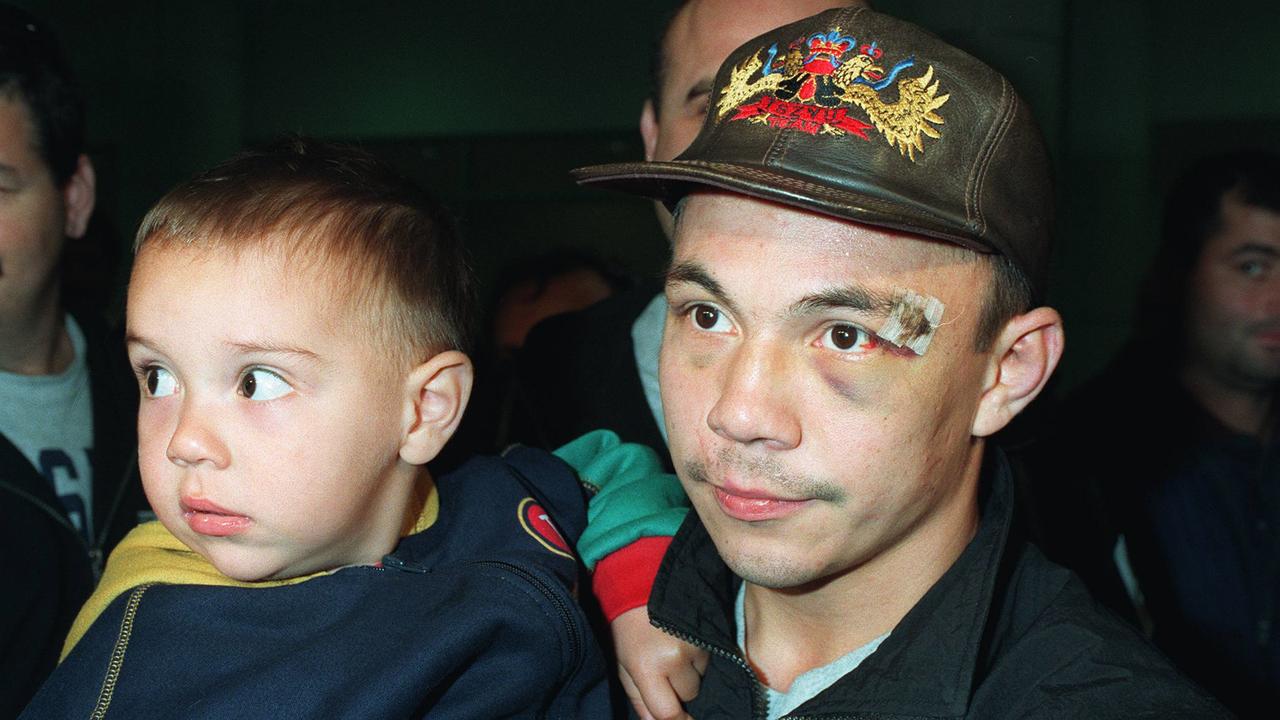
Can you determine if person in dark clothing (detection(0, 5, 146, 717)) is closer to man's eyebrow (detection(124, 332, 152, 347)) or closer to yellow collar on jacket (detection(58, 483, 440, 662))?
yellow collar on jacket (detection(58, 483, 440, 662))

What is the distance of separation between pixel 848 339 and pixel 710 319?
0.21 meters

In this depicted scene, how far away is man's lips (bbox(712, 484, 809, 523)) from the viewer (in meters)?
1.51

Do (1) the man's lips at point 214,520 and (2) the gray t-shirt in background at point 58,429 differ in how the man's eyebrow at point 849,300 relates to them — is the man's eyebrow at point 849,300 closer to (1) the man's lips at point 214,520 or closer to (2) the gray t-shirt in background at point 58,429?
(1) the man's lips at point 214,520

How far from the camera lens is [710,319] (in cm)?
159

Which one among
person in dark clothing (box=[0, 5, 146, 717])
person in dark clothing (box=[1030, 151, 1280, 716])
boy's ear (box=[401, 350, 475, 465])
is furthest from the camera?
person in dark clothing (box=[1030, 151, 1280, 716])

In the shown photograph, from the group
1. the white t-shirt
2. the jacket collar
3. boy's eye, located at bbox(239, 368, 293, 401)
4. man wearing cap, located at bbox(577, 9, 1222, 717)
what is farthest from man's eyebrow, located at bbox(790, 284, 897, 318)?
boy's eye, located at bbox(239, 368, 293, 401)

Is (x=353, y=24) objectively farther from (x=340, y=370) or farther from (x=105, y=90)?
(x=340, y=370)

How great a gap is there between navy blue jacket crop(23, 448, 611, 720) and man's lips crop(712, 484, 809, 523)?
30 cm

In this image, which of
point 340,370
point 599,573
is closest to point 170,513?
point 340,370

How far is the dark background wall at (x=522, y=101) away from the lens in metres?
7.15

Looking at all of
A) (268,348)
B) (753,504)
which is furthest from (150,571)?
(753,504)

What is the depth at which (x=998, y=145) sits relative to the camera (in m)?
1.51

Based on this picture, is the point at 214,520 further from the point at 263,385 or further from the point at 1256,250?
the point at 1256,250

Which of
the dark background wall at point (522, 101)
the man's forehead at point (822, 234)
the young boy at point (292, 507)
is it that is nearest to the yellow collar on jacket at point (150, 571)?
the young boy at point (292, 507)
